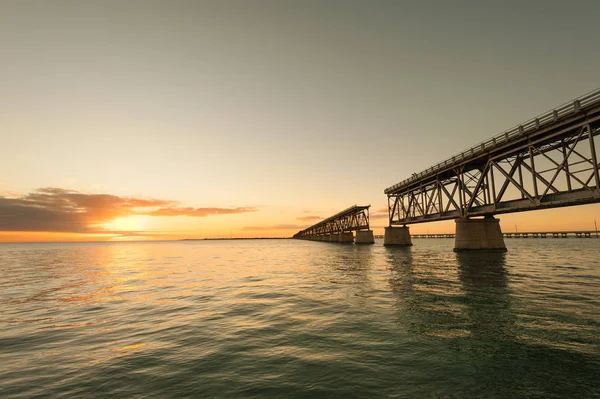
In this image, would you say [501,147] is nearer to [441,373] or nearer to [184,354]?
[441,373]

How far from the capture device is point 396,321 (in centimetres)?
1120

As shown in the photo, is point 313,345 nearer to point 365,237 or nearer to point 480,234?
point 480,234

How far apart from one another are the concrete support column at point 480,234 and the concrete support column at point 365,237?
55109 millimetres

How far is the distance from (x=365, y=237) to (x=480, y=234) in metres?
57.9

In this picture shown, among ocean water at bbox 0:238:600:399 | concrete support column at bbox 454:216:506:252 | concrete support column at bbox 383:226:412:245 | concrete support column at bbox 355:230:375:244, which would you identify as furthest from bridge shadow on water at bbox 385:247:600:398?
concrete support column at bbox 355:230:375:244

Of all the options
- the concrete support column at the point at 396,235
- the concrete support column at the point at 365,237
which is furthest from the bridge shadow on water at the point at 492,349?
the concrete support column at the point at 365,237

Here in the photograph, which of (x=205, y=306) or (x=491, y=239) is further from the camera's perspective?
(x=491, y=239)

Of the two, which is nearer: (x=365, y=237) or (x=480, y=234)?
(x=480, y=234)

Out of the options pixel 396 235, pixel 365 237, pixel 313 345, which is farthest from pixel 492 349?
pixel 365 237

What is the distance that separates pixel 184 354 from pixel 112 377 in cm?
187

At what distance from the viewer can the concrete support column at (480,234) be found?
44500 mm

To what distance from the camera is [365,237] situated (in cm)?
10181

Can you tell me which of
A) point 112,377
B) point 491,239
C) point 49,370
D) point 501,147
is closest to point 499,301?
point 112,377

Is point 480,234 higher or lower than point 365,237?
higher
